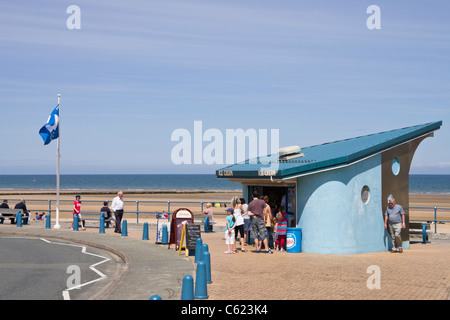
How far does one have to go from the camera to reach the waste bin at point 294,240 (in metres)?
17.3

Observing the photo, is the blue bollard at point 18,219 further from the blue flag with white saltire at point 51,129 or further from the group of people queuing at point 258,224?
the group of people queuing at point 258,224

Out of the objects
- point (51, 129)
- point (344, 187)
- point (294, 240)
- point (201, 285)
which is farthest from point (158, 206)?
point (201, 285)

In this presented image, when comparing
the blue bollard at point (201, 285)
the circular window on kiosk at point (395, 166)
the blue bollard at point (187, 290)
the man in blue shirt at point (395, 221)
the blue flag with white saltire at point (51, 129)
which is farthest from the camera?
the blue flag with white saltire at point (51, 129)

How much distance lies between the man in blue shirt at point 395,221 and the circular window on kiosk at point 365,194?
0.71 m

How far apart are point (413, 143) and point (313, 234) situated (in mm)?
5297

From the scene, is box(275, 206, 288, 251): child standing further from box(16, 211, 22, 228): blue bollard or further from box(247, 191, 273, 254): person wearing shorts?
box(16, 211, 22, 228): blue bollard

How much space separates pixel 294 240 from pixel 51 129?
14.1 metres

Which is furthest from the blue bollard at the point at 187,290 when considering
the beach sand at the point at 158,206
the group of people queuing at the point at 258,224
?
the beach sand at the point at 158,206

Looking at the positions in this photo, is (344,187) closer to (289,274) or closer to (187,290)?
(289,274)

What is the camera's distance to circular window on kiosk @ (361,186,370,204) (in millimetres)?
17750

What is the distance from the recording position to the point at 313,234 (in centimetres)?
1720

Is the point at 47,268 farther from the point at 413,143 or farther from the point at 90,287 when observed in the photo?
the point at 413,143

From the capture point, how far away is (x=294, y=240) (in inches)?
680

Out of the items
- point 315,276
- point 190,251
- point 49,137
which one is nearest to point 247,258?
point 190,251
